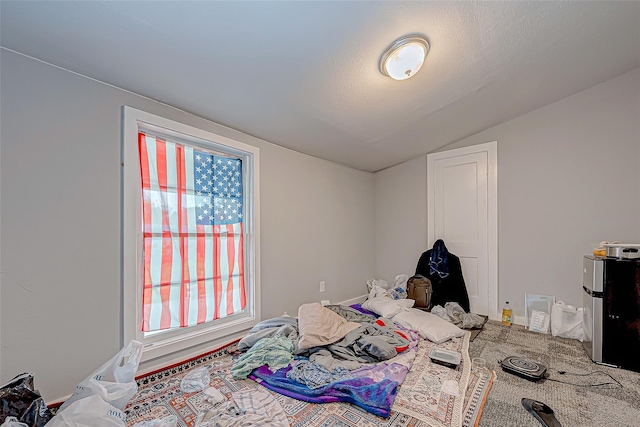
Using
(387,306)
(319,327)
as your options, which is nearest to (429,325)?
(387,306)

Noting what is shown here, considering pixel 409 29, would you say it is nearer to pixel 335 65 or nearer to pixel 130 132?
pixel 335 65

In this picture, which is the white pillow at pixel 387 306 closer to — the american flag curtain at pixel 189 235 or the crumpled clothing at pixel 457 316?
the crumpled clothing at pixel 457 316

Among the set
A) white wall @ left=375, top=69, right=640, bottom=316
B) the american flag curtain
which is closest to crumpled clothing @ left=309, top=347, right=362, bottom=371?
the american flag curtain

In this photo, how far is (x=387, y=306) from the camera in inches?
112

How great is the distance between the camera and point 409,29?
151 centimetres

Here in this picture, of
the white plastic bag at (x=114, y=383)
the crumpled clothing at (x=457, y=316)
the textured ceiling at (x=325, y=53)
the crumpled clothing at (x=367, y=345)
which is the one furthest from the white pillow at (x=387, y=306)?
the white plastic bag at (x=114, y=383)

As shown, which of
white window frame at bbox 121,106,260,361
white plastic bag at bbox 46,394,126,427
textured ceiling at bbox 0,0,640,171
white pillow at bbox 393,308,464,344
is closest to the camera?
white plastic bag at bbox 46,394,126,427

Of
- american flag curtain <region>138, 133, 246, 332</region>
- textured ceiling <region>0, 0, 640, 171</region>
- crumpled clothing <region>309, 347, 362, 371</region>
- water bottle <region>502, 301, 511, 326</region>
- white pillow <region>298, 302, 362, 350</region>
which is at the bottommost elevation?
Result: water bottle <region>502, 301, 511, 326</region>

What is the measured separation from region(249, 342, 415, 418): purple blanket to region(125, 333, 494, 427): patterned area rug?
0.03m

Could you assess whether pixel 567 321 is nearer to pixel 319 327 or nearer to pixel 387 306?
pixel 387 306

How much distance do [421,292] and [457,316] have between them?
0.42 metres

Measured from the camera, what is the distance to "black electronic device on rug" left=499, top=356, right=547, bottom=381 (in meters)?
1.72

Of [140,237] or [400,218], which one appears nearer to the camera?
[140,237]

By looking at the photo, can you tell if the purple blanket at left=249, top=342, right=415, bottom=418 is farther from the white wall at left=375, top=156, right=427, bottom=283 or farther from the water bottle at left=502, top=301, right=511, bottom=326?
the white wall at left=375, top=156, right=427, bottom=283
